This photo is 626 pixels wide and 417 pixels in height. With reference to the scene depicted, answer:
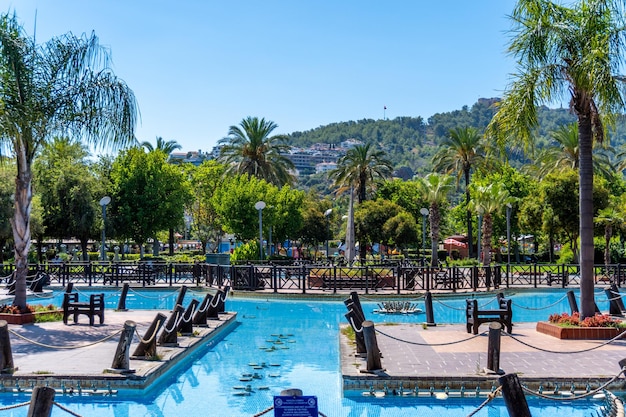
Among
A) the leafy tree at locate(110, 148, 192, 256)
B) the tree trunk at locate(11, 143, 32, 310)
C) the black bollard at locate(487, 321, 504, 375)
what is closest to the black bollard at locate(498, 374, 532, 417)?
the black bollard at locate(487, 321, 504, 375)

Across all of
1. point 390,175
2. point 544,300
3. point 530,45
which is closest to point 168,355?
point 530,45

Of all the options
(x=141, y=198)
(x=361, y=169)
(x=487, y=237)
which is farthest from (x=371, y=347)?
(x=361, y=169)

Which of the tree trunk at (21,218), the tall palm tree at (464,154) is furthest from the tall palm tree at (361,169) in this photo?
the tree trunk at (21,218)

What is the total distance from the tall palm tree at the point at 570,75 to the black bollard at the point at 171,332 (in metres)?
8.53

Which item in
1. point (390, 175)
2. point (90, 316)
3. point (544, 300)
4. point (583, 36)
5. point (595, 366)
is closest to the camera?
point (595, 366)

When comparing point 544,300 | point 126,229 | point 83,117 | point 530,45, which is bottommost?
point 544,300

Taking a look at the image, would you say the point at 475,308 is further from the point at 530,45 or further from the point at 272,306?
the point at 272,306

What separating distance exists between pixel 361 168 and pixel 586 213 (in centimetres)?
3431

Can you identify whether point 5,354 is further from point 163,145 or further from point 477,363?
point 163,145

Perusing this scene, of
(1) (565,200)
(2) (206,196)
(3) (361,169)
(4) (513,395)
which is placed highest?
(3) (361,169)

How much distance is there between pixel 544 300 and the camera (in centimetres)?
2716

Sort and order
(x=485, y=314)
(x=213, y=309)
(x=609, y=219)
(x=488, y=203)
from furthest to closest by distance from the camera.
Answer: (x=488, y=203) < (x=609, y=219) < (x=213, y=309) < (x=485, y=314)

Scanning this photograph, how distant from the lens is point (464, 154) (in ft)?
A: 150

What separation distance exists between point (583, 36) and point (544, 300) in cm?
1508
